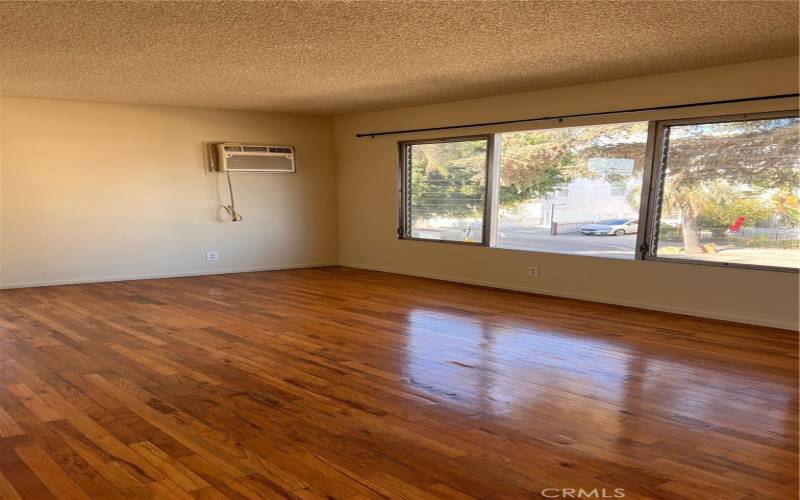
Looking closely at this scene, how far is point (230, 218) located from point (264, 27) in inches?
161

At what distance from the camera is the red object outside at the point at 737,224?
4520 millimetres

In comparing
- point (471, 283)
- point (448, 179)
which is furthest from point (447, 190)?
point (471, 283)

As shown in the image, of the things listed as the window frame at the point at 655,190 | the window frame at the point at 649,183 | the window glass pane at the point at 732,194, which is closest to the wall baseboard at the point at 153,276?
the window frame at the point at 649,183

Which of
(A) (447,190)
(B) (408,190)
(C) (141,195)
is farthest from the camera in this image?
(B) (408,190)

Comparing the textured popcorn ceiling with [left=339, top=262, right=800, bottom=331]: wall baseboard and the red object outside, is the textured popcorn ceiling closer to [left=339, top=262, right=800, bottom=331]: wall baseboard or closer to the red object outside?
the red object outside

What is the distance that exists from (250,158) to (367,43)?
375 cm

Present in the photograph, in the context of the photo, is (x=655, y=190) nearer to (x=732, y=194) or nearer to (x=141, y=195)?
(x=732, y=194)

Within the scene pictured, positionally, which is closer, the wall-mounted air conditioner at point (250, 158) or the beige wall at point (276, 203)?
the beige wall at point (276, 203)

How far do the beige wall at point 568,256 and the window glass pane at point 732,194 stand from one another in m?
0.15

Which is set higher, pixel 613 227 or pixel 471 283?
pixel 613 227

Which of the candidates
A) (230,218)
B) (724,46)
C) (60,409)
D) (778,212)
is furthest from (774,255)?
(230,218)

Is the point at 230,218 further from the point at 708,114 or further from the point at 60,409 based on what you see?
the point at 708,114

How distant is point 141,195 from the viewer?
21.4 ft

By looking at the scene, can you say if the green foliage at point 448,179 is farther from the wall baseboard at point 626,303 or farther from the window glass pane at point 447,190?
the wall baseboard at point 626,303
